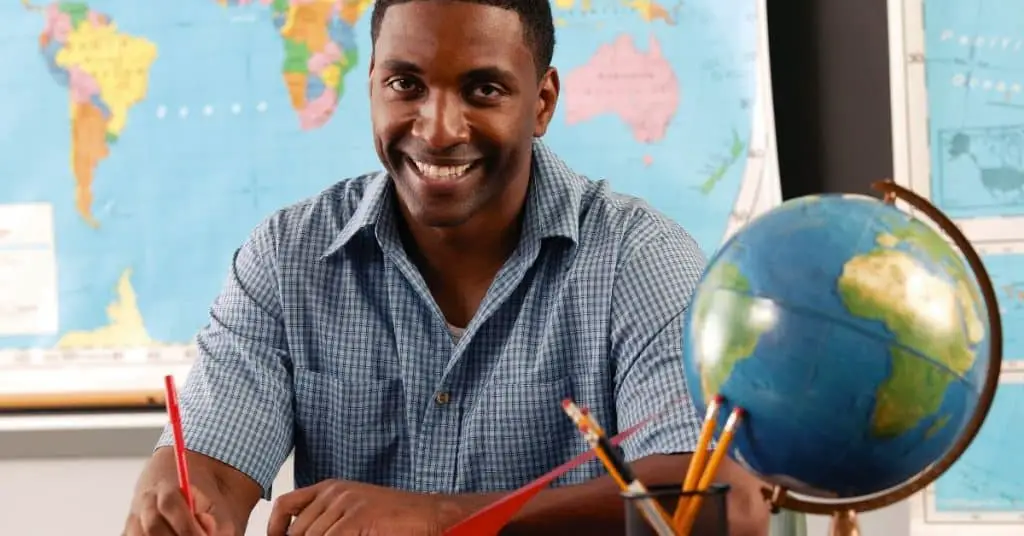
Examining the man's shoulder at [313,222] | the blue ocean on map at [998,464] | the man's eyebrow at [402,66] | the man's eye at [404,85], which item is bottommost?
the blue ocean on map at [998,464]

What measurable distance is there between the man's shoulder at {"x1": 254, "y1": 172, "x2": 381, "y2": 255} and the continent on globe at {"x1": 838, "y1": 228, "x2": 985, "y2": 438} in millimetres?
1025

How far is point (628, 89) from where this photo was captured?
223 cm

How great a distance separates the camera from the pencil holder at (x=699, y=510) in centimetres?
85

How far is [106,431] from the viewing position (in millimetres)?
2398

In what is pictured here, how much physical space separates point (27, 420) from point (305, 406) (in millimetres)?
986

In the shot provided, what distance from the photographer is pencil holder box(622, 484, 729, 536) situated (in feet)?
2.80

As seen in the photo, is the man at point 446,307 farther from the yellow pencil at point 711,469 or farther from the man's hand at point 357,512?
the yellow pencil at point 711,469

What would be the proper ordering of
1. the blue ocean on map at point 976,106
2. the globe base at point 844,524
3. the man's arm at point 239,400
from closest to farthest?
the globe base at point 844,524
the man's arm at point 239,400
the blue ocean on map at point 976,106

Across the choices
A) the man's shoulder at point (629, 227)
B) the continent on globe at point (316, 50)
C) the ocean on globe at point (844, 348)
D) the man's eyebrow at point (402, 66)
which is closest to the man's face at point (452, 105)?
the man's eyebrow at point (402, 66)

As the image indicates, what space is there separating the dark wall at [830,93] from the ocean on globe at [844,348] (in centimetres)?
120

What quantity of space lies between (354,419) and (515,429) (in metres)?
0.22

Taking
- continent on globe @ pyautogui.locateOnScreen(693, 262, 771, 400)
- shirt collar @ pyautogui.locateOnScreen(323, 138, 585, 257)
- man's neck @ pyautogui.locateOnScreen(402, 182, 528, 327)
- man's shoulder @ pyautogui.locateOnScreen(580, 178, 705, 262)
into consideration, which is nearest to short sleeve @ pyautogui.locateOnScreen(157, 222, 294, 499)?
shirt collar @ pyautogui.locateOnScreen(323, 138, 585, 257)

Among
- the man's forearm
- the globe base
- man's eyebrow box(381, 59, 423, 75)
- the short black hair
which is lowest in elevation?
the man's forearm

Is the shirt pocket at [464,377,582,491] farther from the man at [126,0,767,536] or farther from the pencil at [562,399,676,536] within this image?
the pencil at [562,399,676,536]
